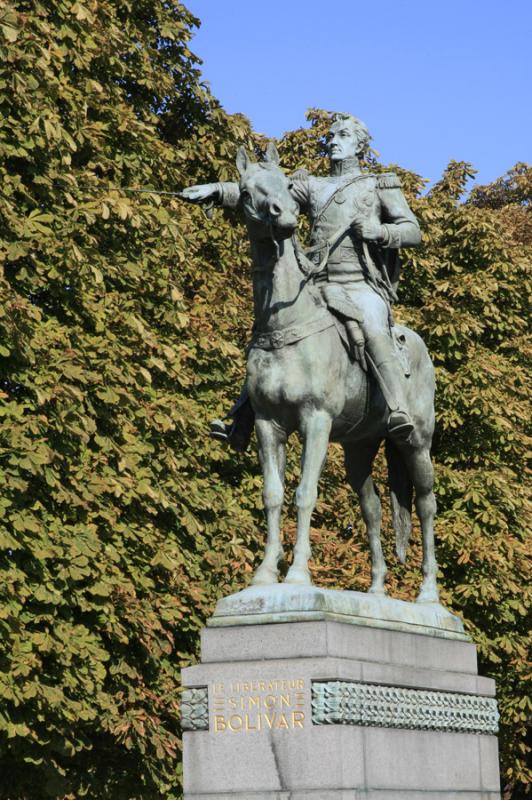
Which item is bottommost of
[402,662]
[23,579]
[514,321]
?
[402,662]

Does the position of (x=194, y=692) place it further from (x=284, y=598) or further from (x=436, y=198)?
(x=436, y=198)

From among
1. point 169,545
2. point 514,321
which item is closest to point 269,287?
point 169,545

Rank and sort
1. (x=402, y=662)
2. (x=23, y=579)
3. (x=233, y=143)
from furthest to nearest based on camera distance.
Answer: (x=233, y=143) → (x=23, y=579) → (x=402, y=662)

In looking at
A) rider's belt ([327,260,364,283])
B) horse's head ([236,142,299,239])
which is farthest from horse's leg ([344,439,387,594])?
horse's head ([236,142,299,239])

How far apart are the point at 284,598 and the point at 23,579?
7171 millimetres

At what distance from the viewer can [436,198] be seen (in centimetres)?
3422

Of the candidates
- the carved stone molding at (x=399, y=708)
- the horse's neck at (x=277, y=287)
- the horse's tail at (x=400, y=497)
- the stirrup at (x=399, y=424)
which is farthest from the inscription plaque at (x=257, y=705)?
the horse's tail at (x=400, y=497)

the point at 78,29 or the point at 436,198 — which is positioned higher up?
the point at 436,198

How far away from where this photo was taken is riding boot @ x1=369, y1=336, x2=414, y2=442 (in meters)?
14.3

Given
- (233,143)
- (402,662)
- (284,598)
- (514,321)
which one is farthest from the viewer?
(514,321)

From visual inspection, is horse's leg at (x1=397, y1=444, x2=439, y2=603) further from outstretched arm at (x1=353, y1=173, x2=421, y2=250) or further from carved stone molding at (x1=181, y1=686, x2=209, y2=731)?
carved stone molding at (x1=181, y1=686, x2=209, y2=731)

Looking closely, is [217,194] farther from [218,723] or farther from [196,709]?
[218,723]

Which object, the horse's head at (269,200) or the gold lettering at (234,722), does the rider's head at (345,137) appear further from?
the gold lettering at (234,722)

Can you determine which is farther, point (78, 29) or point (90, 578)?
point (78, 29)
